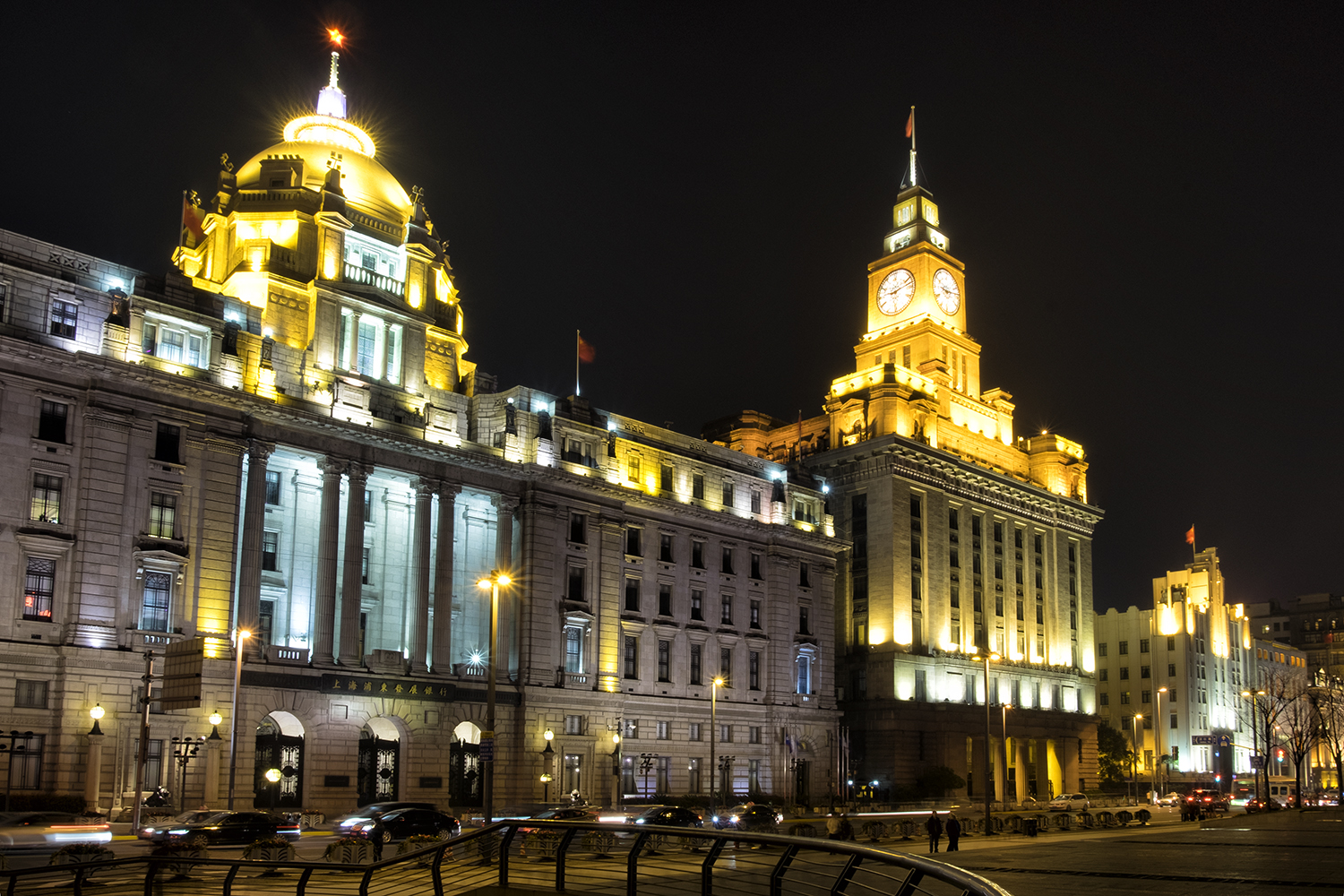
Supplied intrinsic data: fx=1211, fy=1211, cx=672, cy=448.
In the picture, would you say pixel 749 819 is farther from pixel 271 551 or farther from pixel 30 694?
pixel 30 694

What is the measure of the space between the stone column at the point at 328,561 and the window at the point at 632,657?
66.7 feet

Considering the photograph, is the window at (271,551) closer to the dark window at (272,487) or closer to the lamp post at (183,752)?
the dark window at (272,487)

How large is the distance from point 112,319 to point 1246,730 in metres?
150

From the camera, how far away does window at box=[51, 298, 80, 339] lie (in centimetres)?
5619

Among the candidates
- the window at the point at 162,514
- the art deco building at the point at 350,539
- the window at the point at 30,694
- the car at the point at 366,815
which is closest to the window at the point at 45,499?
the art deco building at the point at 350,539

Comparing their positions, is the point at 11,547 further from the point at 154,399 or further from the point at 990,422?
the point at 990,422

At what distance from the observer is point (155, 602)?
187ft

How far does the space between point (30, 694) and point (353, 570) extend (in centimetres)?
1678

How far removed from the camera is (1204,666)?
497 feet

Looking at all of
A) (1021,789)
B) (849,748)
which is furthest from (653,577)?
(1021,789)

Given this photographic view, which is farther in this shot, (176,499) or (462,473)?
(462,473)

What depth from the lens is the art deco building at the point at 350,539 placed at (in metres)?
54.8

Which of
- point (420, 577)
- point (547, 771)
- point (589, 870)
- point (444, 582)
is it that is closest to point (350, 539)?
point (420, 577)

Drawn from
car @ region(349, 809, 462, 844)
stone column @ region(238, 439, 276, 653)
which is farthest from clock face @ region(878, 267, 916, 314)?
car @ region(349, 809, 462, 844)
